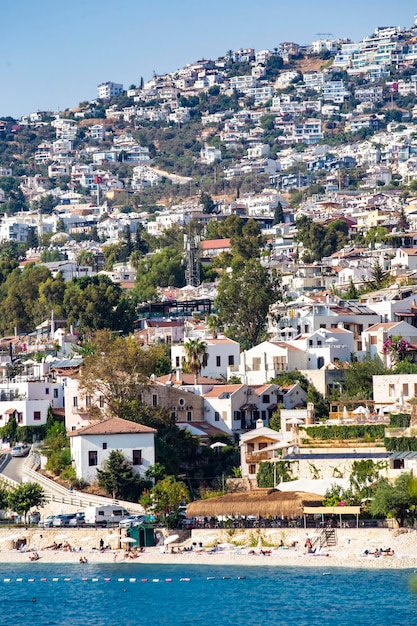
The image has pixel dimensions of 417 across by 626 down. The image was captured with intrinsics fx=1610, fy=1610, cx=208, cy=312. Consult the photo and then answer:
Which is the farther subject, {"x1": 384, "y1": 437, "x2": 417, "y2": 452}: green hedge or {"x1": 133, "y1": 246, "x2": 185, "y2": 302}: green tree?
{"x1": 133, "y1": 246, "x2": 185, "y2": 302}: green tree

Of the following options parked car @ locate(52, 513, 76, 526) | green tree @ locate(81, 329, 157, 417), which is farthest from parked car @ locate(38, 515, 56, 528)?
green tree @ locate(81, 329, 157, 417)

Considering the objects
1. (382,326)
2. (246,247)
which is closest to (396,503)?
(382,326)

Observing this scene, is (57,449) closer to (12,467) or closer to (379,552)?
(12,467)

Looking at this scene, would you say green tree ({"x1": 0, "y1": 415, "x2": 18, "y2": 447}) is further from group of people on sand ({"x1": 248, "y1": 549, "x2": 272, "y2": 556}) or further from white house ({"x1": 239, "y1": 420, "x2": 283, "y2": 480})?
group of people on sand ({"x1": 248, "y1": 549, "x2": 272, "y2": 556})

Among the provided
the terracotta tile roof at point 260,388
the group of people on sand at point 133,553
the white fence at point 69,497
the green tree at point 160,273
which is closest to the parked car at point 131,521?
the white fence at point 69,497

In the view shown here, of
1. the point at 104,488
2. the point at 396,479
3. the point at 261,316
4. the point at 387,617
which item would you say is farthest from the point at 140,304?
the point at 387,617

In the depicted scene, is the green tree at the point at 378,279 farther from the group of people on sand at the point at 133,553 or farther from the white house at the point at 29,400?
the group of people on sand at the point at 133,553
